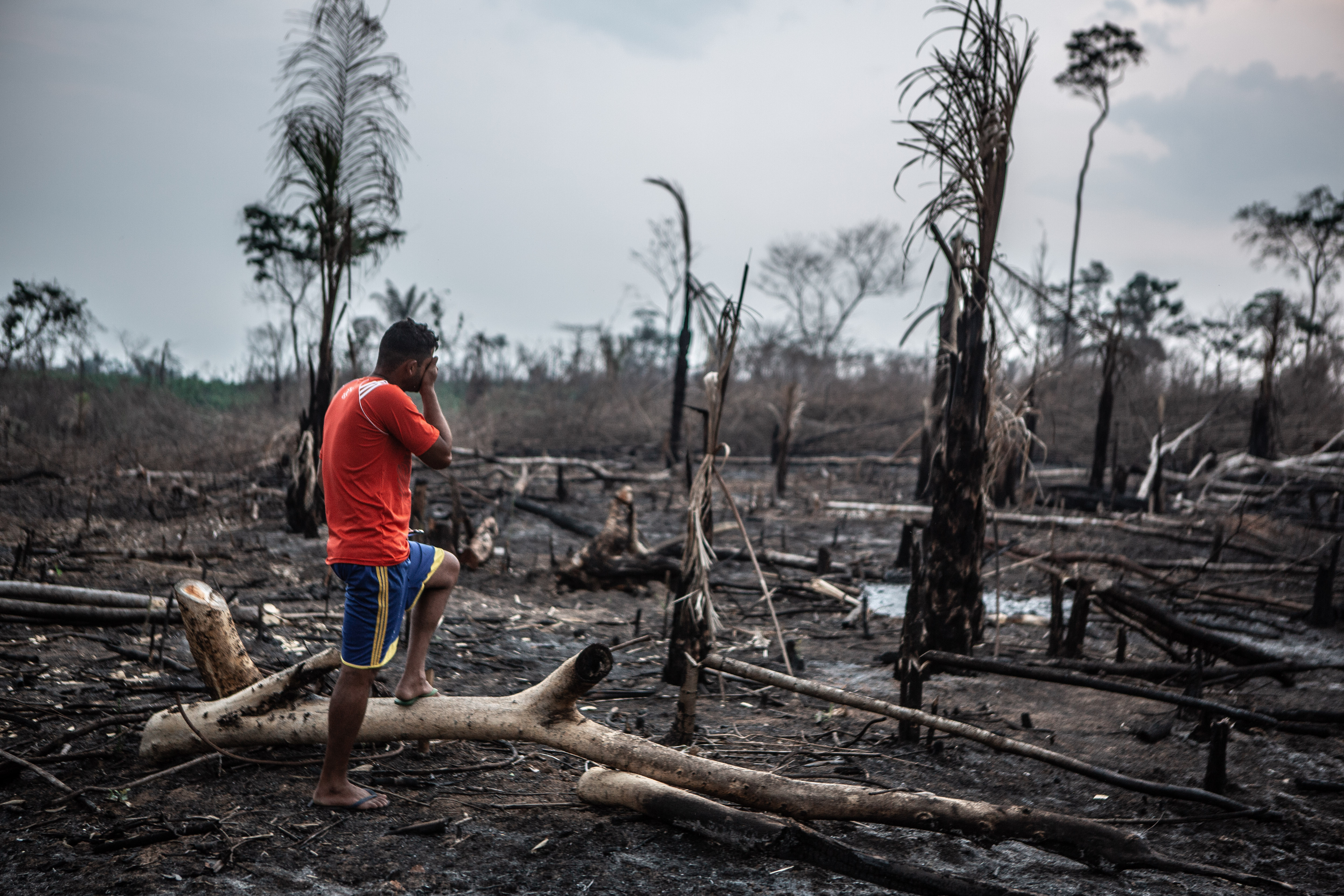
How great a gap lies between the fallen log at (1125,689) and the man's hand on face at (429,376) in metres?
2.41

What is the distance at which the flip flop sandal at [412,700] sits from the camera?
122 inches

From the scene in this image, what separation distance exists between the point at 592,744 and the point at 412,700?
745 millimetres

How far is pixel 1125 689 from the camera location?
135 inches


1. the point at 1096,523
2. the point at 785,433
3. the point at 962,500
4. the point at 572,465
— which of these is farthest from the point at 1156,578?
the point at 572,465

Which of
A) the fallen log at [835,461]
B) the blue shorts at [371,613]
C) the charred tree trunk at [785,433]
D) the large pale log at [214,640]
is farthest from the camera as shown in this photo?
the fallen log at [835,461]

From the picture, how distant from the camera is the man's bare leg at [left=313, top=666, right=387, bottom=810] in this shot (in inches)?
109

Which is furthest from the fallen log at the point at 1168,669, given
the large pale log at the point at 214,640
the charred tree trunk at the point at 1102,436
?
the charred tree trunk at the point at 1102,436

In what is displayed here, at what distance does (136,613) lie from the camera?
4152 mm

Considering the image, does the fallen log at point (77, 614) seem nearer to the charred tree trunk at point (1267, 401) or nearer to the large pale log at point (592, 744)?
the large pale log at point (592, 744)

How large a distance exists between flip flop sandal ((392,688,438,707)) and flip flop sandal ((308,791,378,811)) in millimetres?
356

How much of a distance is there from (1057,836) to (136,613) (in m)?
4.21

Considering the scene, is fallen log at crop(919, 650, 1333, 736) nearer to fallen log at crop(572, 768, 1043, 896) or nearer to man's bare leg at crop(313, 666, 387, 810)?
fallen log at crop(572, 768, 1043, 896)

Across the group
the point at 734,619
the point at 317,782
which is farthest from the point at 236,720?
the point at 734,619

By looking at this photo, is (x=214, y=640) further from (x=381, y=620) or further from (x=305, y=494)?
(x=305, y=494)
